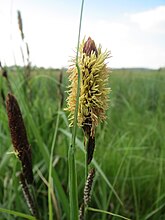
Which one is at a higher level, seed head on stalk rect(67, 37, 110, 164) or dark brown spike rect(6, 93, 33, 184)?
seed head on stalk rect(67, 37, 110, 164)

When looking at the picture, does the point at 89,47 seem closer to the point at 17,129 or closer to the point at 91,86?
the point at 91,86

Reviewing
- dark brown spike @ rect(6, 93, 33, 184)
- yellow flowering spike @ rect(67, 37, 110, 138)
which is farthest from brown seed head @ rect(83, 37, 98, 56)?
dark brown spike @ rect(6, 93, 33, 184)

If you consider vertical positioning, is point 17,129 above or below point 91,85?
below

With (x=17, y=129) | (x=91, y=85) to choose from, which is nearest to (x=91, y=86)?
(x=91, y=85)

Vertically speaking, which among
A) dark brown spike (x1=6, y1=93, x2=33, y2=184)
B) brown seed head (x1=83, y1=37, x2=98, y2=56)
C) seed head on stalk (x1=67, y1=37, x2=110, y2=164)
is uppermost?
brown seed head (x1=83, y1=37, x2=98, y2=56)

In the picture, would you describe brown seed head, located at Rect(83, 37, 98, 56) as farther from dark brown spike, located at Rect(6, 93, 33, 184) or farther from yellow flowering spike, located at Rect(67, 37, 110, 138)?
dark brown spike, located at Rect(6, 93, 33, 184)

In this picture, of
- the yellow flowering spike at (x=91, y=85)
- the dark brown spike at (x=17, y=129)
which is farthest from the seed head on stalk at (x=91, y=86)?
the dark brown spike at (x=17, y=129)

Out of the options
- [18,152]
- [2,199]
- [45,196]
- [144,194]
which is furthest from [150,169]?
[18,152]

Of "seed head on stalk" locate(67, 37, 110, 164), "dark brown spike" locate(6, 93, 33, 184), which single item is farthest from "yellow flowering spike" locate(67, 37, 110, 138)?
"dark brown spike" locate(6, 93, 33, 184)

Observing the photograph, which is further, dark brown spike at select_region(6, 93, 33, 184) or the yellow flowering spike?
dark brown spike at select_region(6, 93, 33, 184)
